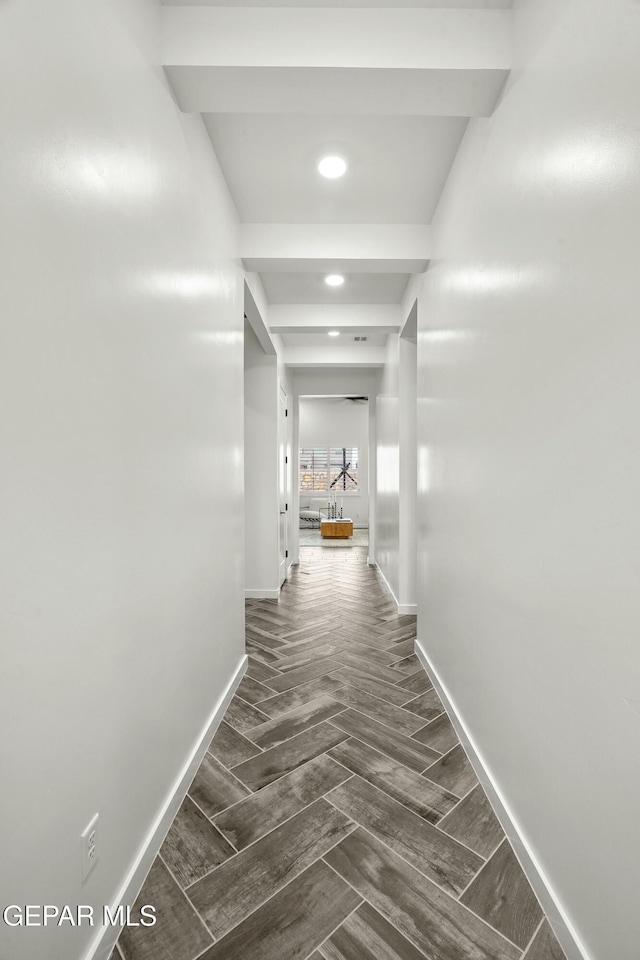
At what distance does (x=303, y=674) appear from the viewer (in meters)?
2.92

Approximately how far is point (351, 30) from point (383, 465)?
171 inches

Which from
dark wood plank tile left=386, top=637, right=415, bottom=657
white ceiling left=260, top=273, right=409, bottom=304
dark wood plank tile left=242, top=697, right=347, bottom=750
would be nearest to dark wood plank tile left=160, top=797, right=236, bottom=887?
dark wood plank tile left=242, top=697, right=347, bottom=750

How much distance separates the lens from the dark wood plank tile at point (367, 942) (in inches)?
46.8

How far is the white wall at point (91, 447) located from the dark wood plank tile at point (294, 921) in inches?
14.2

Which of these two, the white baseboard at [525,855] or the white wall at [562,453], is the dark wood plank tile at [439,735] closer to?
the white baseboard at [525,855]

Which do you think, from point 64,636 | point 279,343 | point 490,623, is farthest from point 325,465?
point 64,636

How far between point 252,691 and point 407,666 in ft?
3.34

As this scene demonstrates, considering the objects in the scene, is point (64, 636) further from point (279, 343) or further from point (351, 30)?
point (279, 343)

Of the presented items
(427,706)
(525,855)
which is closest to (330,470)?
(427,706)

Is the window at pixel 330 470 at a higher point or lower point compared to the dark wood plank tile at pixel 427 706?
higher

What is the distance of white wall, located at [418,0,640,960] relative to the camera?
0.97 m

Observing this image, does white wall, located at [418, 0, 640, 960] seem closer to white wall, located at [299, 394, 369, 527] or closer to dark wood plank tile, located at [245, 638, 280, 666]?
dark wood plank tile, located at [245, 638, 280, 666]

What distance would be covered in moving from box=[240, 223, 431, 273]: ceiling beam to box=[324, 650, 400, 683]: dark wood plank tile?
2.54 meters

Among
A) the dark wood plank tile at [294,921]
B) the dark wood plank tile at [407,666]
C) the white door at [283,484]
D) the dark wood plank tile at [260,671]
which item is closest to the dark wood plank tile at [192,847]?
the dark wood plank tile at [294,921]
